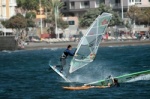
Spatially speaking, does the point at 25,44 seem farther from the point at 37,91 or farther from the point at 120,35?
the point at 37,91

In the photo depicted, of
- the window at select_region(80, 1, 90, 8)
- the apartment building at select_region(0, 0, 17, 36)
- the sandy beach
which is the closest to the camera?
the sandy beach

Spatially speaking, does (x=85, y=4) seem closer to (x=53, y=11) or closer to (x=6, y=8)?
(x=53, y=11)

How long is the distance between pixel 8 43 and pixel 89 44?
216ft

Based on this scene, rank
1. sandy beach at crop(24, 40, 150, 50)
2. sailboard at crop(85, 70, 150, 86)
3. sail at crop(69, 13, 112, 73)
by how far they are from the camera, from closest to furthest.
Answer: sailboard at crop(85, 70, 150, 86) < sail at crop(69, 13, 112, 73) < sandy beach at crop(24, 40, 150, 50)

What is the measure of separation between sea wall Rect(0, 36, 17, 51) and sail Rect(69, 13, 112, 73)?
2474 inches

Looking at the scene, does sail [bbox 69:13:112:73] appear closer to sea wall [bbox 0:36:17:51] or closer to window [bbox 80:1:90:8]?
sea wall [bbox 0:36:17:51]

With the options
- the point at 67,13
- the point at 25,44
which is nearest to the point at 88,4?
the point at 67,13

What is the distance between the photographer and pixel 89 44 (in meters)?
39.7

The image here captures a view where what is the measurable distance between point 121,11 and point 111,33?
904 centimetres

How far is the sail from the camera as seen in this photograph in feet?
130

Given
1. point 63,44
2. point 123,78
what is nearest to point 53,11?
point 63,44

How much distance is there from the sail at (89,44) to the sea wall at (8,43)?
206 feet

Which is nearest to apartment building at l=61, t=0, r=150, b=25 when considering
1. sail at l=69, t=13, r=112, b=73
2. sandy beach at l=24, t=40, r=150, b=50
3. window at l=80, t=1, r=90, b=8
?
window at l=80, t=1, r=90, b=8

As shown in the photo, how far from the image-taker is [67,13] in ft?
459
